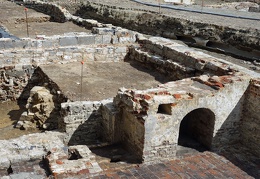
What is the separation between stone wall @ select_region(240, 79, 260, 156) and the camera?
8134 millimetres

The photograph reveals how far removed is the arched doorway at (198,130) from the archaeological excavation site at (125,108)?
0.02m

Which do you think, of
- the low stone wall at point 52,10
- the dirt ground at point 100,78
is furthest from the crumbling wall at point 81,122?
the low stone wall at point 52,10

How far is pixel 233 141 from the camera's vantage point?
341 inches

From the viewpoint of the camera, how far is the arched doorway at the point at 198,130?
8375mm

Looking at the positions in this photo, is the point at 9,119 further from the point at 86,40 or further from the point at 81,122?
the point at 86,40

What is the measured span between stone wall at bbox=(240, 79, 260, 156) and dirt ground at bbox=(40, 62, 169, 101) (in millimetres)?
2898

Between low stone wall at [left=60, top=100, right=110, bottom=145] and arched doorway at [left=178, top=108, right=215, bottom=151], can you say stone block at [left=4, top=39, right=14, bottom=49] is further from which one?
arched doorway at [left=178, top=108, right=215, bottom=151]

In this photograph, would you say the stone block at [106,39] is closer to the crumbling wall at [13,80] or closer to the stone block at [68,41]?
the stone block at [68,41]

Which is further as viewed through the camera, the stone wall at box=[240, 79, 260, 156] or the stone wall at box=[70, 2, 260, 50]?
the stone wall at box=[70, 2, 260, 50]

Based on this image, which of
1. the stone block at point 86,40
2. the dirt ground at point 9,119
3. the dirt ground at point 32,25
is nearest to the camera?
the dirt ground at point 9,119

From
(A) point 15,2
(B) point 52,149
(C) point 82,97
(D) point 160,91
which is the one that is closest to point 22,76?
(C) point 82,97

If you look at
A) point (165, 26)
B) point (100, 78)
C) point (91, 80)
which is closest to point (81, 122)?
point (91, 80)

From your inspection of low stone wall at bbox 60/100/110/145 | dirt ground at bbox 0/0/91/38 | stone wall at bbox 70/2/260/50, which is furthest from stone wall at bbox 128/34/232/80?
stone wall at bbox 70/2/260/50

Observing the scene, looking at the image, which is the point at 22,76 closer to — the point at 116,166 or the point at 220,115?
the point at 116,166
